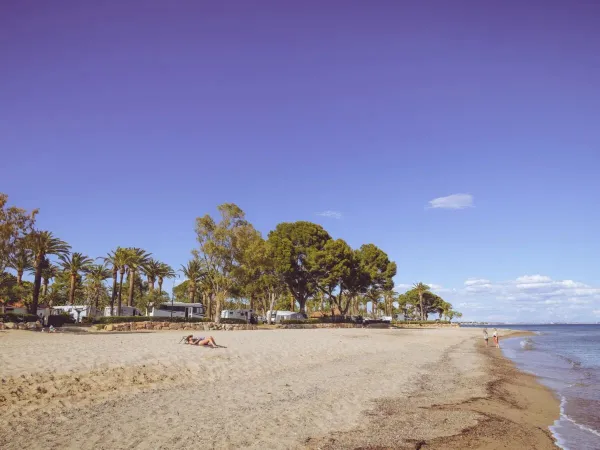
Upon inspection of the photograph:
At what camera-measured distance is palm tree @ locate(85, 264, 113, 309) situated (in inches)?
2338

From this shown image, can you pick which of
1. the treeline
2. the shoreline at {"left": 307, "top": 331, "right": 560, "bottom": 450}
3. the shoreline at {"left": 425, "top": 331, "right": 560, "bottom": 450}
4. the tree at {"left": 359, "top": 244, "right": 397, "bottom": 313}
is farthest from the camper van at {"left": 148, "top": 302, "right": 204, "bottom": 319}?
the shoreline at {"left": 307, "top": 331, "right": 560, "bottom": 450}

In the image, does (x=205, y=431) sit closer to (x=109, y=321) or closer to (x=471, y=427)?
(x=471, y=427)

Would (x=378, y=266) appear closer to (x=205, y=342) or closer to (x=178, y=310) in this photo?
(x=178, y=310)

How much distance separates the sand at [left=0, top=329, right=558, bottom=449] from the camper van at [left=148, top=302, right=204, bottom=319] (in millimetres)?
38476

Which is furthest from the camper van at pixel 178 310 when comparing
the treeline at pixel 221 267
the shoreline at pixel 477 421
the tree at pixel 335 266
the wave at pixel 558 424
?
the wave at pixel 558 424

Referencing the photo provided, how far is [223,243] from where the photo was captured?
46688 millimetres

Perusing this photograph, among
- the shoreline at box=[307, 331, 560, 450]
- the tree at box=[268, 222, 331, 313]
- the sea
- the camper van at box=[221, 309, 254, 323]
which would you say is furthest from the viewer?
the tree at box=[268, 222, 331, 313]

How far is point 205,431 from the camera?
8555 millimetres

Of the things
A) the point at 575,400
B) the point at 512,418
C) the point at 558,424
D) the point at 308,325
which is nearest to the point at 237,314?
the point at 308,325

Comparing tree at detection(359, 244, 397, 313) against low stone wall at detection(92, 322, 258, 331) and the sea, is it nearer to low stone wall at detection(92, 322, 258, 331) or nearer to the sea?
low stone wall at detection(92, 322, 258, 331)

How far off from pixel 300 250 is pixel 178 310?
22011 mm

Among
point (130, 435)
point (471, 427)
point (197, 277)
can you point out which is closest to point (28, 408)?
point (130, 435)

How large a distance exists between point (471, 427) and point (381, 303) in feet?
447

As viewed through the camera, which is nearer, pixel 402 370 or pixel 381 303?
pixel 402 370
